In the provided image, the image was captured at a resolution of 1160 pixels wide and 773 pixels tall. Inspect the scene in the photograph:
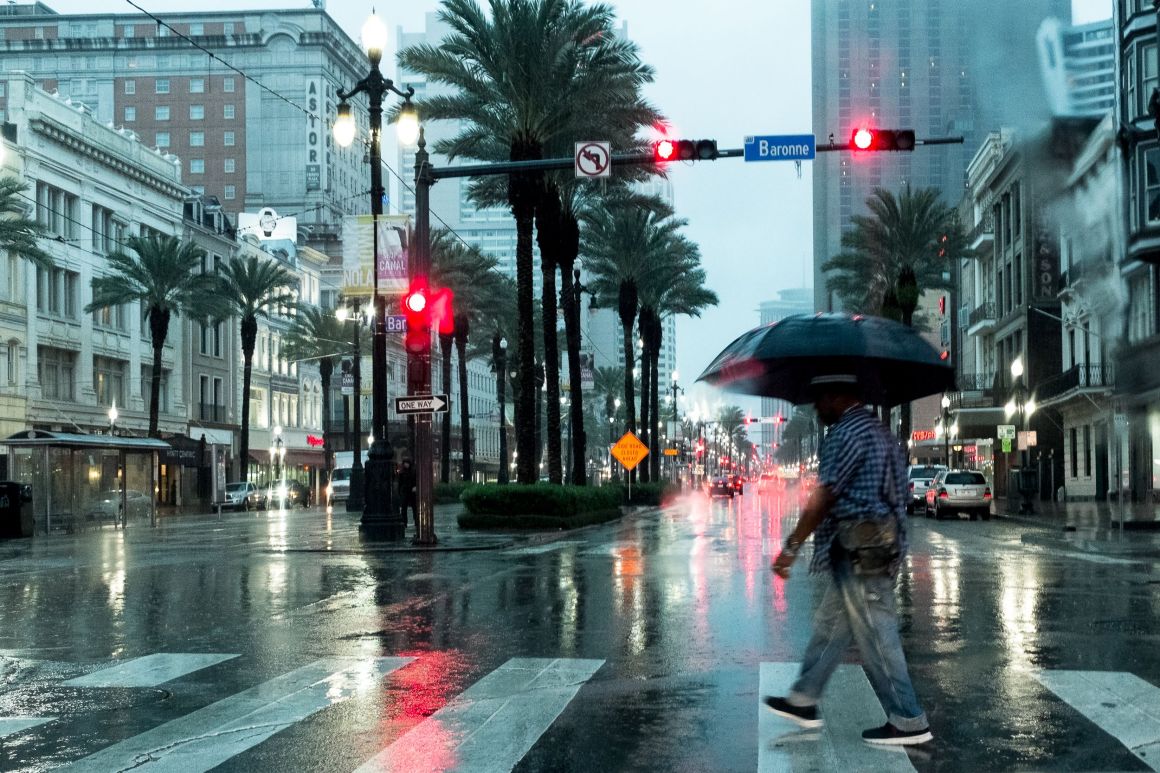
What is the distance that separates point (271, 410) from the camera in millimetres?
89062

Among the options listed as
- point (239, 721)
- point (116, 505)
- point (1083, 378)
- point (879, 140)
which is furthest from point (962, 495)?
point (239, 721)

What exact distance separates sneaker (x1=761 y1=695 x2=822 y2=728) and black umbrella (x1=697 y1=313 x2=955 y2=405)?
1.81 m

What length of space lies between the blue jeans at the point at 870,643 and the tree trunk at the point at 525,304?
25590 mm

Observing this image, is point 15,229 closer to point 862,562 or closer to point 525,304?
point 525,304

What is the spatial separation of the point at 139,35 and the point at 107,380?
194 ft

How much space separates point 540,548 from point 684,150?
25.9 feet

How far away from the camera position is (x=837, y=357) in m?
7.88

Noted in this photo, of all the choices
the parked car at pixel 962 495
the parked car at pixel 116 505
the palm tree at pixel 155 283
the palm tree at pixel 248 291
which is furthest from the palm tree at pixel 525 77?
the palm tree at pixel 248 291

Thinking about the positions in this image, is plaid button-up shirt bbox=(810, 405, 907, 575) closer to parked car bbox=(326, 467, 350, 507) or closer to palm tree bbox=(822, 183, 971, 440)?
palm tree bbox=(822, 183, 971, 440)

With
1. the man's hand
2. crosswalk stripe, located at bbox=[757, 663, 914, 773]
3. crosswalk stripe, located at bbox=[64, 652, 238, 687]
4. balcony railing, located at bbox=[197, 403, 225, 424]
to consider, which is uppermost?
balcony railing, located at bbox=[197, 403, 225, 424]

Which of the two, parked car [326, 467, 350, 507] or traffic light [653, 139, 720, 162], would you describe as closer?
traffic light [653, 139, 720, 162]

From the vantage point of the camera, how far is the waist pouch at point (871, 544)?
684cm

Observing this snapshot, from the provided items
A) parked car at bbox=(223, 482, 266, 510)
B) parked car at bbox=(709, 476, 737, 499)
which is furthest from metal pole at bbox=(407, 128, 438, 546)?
parked car at bbox=(709, 476, 737, 499)

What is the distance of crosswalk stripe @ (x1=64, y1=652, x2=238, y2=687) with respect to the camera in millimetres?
9266
